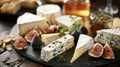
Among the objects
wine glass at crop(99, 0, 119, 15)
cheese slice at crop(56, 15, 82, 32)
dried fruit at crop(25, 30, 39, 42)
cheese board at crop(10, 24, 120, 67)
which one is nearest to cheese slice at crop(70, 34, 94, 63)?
cheese board at crop(10, 24, 120, 67)

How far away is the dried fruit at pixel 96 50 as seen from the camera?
1.80m

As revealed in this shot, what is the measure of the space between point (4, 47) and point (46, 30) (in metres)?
0.30

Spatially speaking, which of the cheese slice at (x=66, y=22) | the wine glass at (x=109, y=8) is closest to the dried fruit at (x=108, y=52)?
the cheese slice at (x=66, y=22)

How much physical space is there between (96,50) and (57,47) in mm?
231

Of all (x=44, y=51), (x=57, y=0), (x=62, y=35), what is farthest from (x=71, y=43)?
(x=57, y=0)

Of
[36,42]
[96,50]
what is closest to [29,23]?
[36,42]

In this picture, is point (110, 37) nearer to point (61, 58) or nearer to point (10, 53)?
point (61, 58)

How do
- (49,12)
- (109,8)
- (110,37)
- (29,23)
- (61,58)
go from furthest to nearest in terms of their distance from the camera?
1. (109,8)
2. (49,12)
3. (29,23)
4. (110,37)
5. (61,58)

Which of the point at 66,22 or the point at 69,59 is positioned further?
the point at 66,22

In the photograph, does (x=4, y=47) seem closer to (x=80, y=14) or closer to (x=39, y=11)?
(x=39, y=11)

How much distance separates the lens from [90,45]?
6.20 ft

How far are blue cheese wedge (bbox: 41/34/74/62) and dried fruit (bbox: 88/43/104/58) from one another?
0.14m

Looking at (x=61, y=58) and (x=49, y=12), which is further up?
(x=49, y=12)

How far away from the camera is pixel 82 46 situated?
1.83 meters
